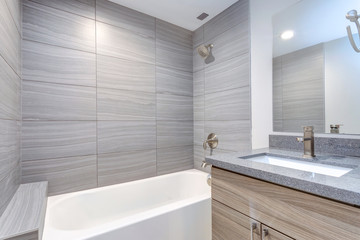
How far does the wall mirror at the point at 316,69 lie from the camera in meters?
1.02

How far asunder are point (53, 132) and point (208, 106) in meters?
1.50

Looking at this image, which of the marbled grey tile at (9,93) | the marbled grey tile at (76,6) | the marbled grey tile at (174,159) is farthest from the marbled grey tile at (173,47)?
the marbled grey tile at (9,93)

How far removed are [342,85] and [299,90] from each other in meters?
0.24

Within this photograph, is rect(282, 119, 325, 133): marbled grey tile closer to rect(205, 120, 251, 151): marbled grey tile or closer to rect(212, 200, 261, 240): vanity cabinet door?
rect(205, 120, 251, 151): marbled grey tile

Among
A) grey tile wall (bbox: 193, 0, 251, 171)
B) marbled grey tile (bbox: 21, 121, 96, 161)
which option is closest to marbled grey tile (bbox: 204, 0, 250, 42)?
grey tile wall (bbox: 193, 0, 251, 171)

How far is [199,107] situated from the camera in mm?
2129

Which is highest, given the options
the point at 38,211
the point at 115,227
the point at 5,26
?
the point at 5,26

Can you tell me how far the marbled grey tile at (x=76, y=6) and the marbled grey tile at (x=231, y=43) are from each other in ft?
4.01

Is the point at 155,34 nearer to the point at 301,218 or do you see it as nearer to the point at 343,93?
the point at 343,93

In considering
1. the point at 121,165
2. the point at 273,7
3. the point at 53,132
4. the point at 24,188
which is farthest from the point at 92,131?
the point at 273,7

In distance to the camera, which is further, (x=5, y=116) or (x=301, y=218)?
(x=5, y=116)

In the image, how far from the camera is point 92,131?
1.60 metres

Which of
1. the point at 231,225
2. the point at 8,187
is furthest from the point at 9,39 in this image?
the point at 231,225

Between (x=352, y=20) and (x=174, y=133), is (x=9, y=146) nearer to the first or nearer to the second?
(x=174, y=133)
